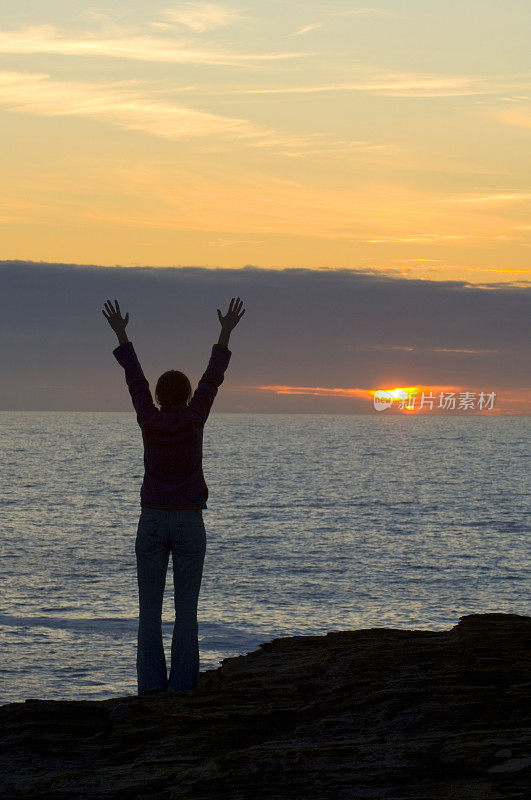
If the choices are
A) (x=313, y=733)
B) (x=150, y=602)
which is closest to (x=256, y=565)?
(x=150, y=602)

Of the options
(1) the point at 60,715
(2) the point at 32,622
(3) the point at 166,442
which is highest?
(3) the point at 166,442

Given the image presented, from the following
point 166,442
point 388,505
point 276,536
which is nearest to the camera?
point 166,442

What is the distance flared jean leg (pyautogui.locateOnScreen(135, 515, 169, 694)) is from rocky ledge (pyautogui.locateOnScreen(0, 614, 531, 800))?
1.93 ft

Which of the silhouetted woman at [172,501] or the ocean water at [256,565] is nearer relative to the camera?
the silhouetted woman at [172,501]

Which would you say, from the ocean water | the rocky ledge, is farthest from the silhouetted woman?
the ocean water

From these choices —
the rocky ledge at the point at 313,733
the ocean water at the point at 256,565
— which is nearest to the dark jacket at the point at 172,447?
the rocky ledge at the point at 313,733

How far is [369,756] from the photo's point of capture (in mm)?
5605

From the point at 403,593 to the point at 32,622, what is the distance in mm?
17823

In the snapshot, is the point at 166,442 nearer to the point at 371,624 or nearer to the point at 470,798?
the point at 470,798

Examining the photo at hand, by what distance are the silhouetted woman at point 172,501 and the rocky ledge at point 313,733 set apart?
59 centimetres

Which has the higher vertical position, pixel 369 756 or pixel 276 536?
pixel 369 756

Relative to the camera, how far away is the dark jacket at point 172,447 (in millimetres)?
7977

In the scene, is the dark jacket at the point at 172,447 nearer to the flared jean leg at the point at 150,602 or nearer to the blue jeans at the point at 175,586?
the blue jeans at the point at 175,586

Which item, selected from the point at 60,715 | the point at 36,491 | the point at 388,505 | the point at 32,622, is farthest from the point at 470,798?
Answer: the point at 36,491
